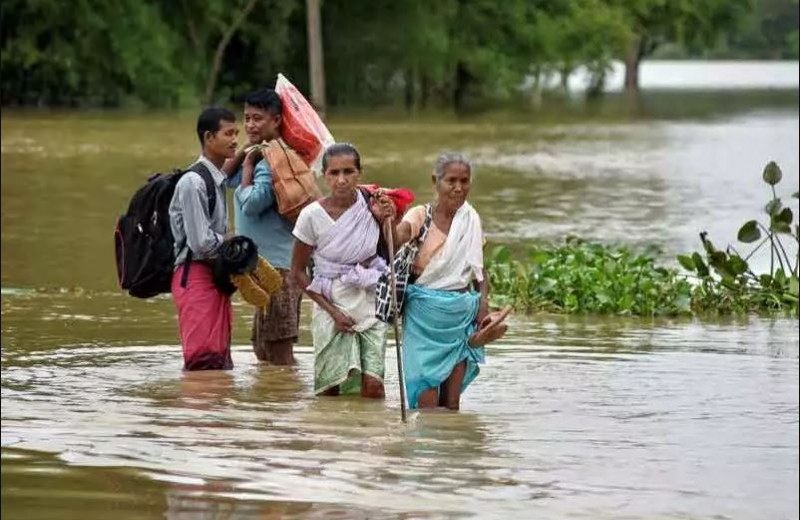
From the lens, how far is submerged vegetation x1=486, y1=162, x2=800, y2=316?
44.7 feet

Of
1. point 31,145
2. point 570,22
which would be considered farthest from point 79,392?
point 570,22

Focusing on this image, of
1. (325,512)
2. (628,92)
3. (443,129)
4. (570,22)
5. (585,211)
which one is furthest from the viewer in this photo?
(628,92)

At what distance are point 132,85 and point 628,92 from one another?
38120 millimetres

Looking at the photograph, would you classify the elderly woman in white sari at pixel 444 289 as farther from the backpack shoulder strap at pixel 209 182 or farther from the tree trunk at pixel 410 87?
the tree trunk at pixel 410 87

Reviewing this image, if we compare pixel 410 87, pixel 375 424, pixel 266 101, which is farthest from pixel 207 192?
pixel 410 87

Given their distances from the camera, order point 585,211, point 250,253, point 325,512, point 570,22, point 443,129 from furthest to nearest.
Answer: point 570,22 → point 443,129 → point 585,211 → point 250,253 → point 325,512

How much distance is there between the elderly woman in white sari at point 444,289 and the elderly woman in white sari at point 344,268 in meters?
0.29

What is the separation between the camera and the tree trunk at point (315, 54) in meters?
49.5

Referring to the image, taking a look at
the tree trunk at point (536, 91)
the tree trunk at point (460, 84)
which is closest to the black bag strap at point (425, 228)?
the tree trunk at point (536, 91)

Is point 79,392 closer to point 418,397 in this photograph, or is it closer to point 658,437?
point 418,397

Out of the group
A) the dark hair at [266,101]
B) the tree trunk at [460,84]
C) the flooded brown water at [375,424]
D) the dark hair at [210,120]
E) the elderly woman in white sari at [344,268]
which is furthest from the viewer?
the tree trunk at [460,84]

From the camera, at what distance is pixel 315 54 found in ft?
164

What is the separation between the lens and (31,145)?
107 ft

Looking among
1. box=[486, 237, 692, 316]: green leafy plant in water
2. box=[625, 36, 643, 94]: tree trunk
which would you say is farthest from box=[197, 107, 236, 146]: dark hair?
box=[625, 36, 643, 94]: tree trunk
